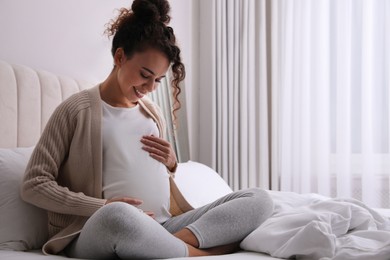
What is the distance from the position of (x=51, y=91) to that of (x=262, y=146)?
65.4 inches

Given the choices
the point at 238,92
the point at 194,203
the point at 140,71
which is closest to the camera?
the point at 140,71

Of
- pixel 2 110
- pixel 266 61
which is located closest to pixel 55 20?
pixel 2 110

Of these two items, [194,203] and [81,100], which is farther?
[194,203]

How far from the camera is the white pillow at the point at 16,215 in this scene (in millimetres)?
1558

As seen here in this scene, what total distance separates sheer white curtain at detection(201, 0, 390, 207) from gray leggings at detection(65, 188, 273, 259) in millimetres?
1673

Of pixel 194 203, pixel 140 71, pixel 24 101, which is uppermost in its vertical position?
pixel 140 71

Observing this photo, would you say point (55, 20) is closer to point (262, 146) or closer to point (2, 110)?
point (2, 110)

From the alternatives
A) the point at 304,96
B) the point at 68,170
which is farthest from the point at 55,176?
the point at 304,96

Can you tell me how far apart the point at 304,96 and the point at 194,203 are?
1.40 meters

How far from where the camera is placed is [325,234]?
128 cm

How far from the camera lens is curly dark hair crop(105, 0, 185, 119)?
1.74 meters

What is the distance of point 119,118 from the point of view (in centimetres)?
174

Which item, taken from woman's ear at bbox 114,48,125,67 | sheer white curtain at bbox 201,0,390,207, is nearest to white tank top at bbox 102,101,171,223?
woman's ear at bbox 114,48,125,67

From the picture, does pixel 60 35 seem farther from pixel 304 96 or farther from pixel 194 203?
pixel 304 96
